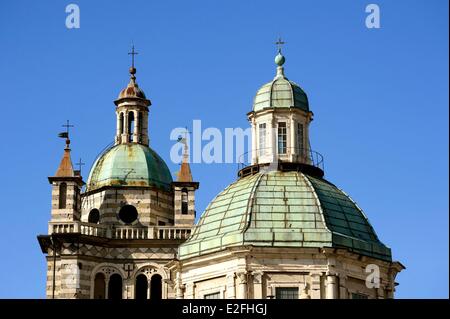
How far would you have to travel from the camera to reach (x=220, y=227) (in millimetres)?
84000

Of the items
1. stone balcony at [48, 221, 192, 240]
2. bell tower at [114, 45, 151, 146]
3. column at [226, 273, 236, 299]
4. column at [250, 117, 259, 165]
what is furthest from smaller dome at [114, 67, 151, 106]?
column at [226, 273, 236, 299]

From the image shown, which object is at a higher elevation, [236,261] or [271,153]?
[271,153]

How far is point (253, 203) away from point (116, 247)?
16.0 meters

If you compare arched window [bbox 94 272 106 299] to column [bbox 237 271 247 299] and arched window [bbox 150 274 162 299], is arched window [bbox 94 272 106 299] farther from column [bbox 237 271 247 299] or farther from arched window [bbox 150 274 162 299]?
column [bbox 237 271 247 299]

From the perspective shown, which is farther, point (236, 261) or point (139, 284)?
point (139, 284)

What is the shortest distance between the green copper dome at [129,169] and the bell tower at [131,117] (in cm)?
73

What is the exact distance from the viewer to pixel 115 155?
340 feet

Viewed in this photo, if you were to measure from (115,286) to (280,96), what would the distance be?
15720 millimetres

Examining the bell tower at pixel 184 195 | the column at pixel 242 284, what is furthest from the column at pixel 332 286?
the bell tower at pixel 184 195

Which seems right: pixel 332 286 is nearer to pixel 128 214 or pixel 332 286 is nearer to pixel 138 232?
pixel 138 232

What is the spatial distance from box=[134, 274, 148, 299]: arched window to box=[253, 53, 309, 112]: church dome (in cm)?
1369
